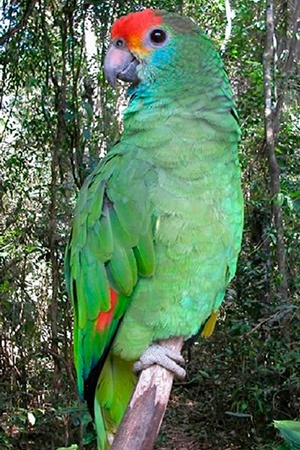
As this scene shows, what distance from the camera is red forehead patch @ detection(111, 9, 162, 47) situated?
1.60 meters

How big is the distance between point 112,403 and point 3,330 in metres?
2.24

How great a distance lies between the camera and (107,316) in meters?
1.54

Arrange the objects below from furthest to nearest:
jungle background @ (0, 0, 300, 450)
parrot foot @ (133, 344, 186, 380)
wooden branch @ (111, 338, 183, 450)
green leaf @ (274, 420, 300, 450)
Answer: jungle background @ (0, 0, 300, 450), green leaf @ (274, 420, 300, 450), parrot foot @ (133, 344, 186, 380), wooden branch @ (111, 338, 183, 450)

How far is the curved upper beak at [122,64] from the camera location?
162 centimetres

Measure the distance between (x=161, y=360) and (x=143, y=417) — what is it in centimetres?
21

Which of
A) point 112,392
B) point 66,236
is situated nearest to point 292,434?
point 112,392

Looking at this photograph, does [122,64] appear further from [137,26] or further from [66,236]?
[66,236]

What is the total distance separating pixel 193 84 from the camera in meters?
1.57

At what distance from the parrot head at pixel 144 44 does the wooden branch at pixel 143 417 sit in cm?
85

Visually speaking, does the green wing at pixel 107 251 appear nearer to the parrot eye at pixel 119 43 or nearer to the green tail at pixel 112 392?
the green tail at pixel 112 392

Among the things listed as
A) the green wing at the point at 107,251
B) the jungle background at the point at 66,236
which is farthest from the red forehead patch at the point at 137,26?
the jungle background at the point at 66,236

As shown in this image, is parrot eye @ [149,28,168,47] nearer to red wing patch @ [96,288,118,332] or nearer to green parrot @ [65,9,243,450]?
green parrot @ [65,9,243,450]

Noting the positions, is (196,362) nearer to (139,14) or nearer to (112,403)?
(112,403)

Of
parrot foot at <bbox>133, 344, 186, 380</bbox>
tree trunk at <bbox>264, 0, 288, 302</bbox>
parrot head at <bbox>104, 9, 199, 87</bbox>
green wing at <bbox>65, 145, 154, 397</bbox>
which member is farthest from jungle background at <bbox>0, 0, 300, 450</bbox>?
parrot head at <bbox>104, 9, 199, 87</bbox>
